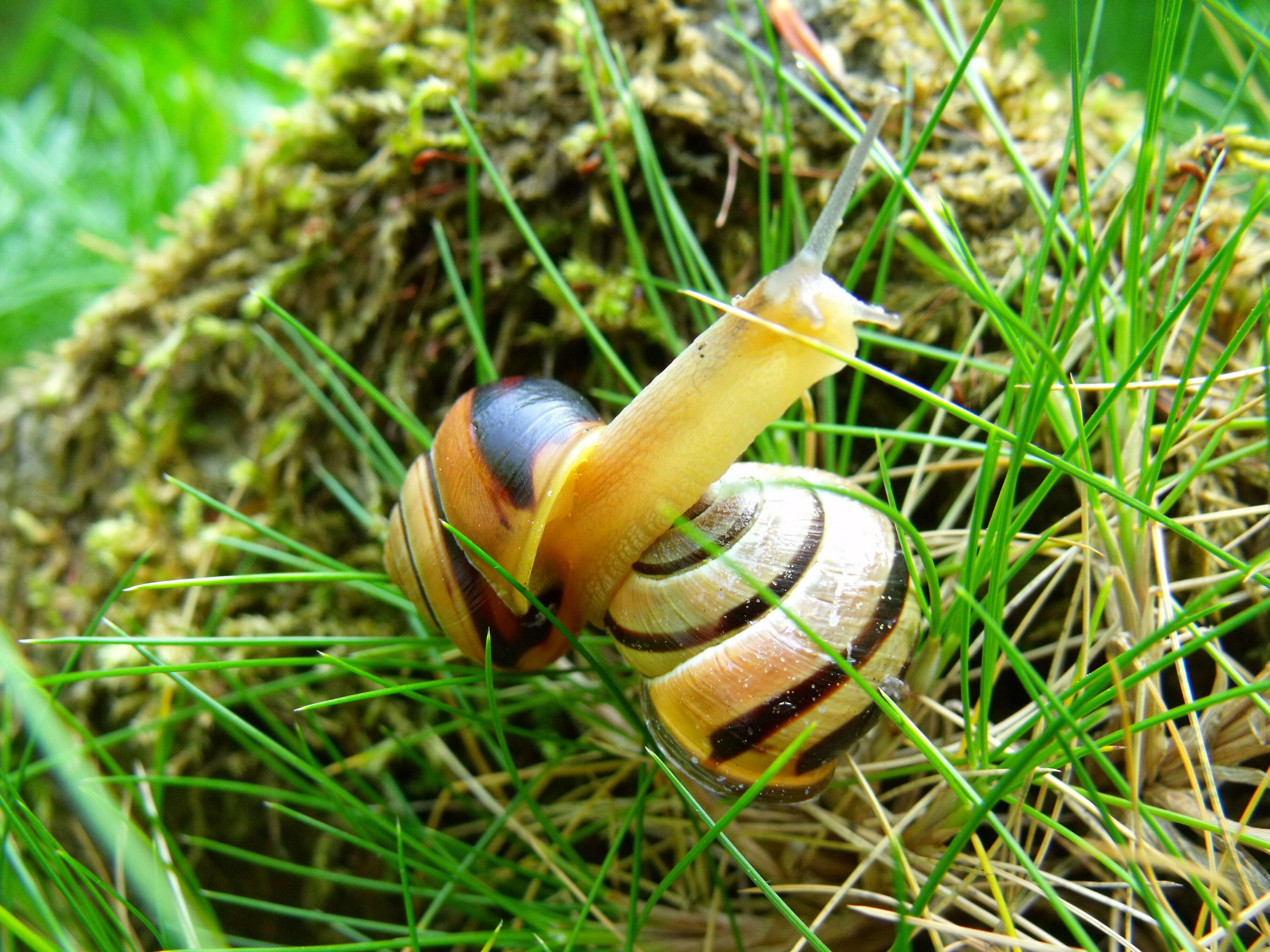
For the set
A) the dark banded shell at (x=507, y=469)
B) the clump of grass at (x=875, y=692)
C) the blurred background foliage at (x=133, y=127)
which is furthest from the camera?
the blurred background foliage at (x=133, y=127)

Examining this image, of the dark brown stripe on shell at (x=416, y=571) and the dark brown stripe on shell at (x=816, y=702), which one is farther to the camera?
the dark brown stripe on shell at (x=416, y=571)

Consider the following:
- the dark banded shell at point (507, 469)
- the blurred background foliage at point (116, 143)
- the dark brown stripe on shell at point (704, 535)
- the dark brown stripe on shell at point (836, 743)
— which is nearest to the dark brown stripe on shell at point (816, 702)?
the dark brown stripe on shell at point (836, 743)

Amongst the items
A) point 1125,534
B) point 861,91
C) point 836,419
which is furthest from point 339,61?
point 1125,534

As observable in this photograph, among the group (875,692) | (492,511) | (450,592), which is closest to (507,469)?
(492,511)

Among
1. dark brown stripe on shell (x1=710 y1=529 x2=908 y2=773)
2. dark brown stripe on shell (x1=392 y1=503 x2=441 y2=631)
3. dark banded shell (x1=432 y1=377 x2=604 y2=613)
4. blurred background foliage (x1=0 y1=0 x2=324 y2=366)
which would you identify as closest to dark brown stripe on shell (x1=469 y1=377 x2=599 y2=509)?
dark banded shell (x1=432 y1=377 x2=604 y2=613)

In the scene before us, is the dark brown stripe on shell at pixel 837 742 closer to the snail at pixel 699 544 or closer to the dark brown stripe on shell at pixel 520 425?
the snail at pixel 699 544

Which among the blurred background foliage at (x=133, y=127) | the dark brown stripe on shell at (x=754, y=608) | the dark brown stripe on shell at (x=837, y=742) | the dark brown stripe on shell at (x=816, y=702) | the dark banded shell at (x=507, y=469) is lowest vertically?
the dark brown stripe on shell at (x=837, y=742)

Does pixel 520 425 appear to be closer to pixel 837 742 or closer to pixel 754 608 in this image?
pixel 754 608
